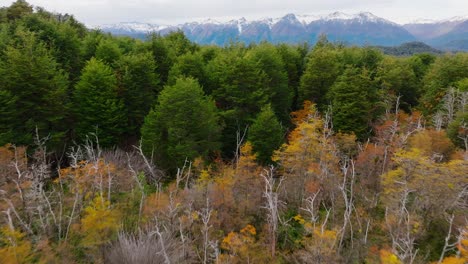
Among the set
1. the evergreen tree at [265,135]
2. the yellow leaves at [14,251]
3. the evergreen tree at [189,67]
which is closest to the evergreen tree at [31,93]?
the evergreen tree at [189,67]

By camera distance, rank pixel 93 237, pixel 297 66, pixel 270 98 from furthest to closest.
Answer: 1. pixel 297 66
2. pixel 270 98
3. pixel 93 237

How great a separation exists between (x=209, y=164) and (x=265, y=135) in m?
6.07

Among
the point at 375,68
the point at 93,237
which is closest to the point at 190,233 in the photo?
the point at 93,237

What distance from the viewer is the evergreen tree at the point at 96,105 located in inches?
1364

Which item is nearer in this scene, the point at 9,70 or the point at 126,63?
the point at 9,70

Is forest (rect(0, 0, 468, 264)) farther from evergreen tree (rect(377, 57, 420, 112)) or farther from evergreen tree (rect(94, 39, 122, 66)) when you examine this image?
evergreen tree (rect(377, 57, 420, 112))

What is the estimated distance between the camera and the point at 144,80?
39.2 metres

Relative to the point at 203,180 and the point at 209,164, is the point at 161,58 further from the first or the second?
the point at 203,180

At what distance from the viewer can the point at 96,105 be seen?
1364 inches

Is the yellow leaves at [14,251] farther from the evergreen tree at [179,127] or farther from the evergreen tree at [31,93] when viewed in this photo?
the evergreen tree at [179,127]

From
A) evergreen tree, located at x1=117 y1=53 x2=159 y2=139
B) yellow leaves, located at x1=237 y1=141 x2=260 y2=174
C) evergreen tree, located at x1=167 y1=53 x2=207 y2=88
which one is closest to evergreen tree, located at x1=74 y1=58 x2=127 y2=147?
evergreen tree, located at x1=117 y1=53 x2=159 y2=139

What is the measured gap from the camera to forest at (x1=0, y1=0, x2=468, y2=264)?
25.6m

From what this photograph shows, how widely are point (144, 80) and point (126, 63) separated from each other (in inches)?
104

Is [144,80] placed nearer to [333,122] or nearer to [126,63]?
[126,63]
